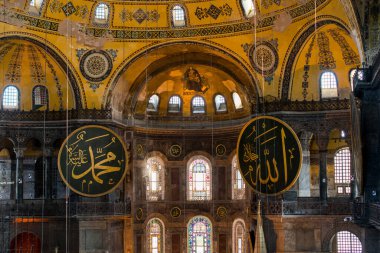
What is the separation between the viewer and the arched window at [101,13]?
87.0ft

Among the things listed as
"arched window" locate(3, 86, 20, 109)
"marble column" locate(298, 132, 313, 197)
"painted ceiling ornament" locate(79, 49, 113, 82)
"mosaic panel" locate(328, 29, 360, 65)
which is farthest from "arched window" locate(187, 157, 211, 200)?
"mosaic panel" locate(328, 29, 360, 65)

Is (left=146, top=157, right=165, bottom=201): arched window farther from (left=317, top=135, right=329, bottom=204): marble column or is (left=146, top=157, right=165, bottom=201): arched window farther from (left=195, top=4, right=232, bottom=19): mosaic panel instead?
(left=317, top=135, right=329, bottom=204): marble column

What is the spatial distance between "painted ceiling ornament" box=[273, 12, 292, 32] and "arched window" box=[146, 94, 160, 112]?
763 cm

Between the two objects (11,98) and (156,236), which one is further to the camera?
(156,236)

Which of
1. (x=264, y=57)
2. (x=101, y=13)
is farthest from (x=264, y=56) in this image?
(x=101, y=13)

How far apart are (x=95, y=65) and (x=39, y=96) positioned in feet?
9.30

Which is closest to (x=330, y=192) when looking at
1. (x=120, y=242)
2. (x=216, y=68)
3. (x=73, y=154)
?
(x=216, y=68)

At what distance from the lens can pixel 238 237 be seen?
3058cm

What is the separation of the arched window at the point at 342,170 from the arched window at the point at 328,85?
2.66 m

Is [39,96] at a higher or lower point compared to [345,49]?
lower

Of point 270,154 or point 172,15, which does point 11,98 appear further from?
point 270,154

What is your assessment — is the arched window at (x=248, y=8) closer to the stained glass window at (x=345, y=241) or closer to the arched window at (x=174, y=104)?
the arched window at (x=174, y=104)

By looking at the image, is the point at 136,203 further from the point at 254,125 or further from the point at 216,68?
the point at 254,125

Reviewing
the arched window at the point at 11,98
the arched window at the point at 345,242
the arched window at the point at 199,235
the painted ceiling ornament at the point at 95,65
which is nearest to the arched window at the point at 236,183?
the arched window at the point at 199,235
